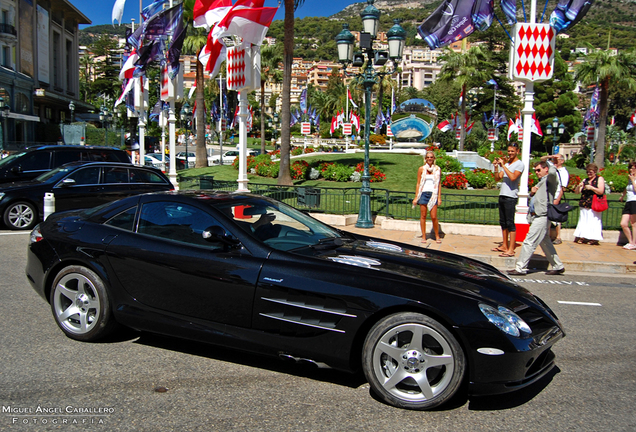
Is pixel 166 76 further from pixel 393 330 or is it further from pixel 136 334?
pixel 393 330

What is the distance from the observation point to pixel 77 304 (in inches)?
195

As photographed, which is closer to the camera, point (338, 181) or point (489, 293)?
point (489, 293)

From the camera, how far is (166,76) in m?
21.0

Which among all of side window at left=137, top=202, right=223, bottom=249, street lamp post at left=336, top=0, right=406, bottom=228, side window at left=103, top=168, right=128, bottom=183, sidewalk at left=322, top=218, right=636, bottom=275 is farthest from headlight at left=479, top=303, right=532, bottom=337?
side window at left=103, top=168, right=128, bottom=183

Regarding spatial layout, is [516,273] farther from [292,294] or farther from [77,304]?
[77,304]

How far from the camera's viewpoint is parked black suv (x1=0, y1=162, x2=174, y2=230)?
11.9 m

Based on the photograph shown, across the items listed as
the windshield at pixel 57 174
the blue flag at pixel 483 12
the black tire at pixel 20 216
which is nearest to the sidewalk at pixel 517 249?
the blue flag at pixel 483 12

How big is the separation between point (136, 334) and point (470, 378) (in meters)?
3.15

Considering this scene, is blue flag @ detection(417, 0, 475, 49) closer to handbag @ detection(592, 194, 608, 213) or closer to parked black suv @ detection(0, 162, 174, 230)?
handbag @ detection(592, 194, 608, 213)

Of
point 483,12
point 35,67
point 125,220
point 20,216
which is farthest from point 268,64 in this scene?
point 125,220

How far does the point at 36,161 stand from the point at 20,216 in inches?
100

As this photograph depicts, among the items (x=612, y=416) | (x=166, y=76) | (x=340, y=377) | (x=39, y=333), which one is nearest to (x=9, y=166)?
(x=166, y=76)

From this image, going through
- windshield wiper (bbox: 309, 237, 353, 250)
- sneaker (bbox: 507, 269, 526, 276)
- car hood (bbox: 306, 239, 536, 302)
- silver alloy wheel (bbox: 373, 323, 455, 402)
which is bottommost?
sneaker (bbox: 507, 269, 526, 276)

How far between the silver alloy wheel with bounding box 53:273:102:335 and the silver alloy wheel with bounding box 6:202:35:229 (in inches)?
311
